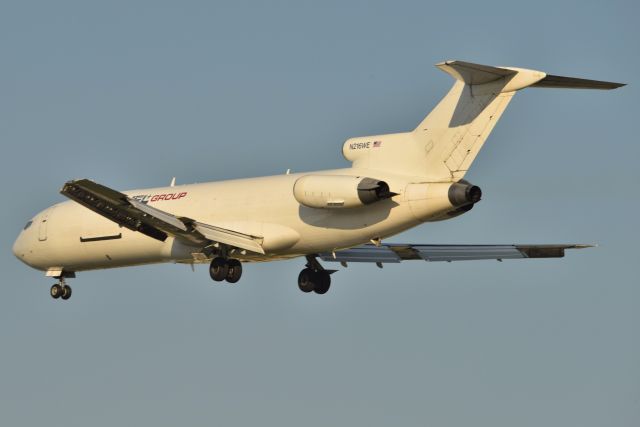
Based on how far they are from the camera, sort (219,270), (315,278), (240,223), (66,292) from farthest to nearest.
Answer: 1. (66,292)
2. (315,278)
3. (240,223)
4. (219,270)

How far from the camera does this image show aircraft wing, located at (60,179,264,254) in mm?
34188

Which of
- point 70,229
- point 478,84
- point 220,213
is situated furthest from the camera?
point 70,229

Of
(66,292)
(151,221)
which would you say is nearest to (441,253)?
(151,221)

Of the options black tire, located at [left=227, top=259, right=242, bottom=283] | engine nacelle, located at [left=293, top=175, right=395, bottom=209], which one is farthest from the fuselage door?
engine nacelle, located at [left=293, top=175, right=395, bottom=209]

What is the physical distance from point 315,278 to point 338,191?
21.4 ft

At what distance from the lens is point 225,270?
35.9 m

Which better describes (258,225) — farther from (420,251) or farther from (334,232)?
(420,251)

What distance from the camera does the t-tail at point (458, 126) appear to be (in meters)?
31.0

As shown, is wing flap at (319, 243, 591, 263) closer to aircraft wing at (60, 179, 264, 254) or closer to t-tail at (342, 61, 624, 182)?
aircraft wing at (60, 179, 264, 254)

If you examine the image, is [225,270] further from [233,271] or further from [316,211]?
[316,211]

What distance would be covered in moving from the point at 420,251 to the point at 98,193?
33.7ft

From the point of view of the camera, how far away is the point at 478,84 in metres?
31.7

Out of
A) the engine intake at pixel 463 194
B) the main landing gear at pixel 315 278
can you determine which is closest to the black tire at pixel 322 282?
the main landing gear at pixel 315 278

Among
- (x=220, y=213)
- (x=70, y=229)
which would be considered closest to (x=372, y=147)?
(x=220, y=213)
